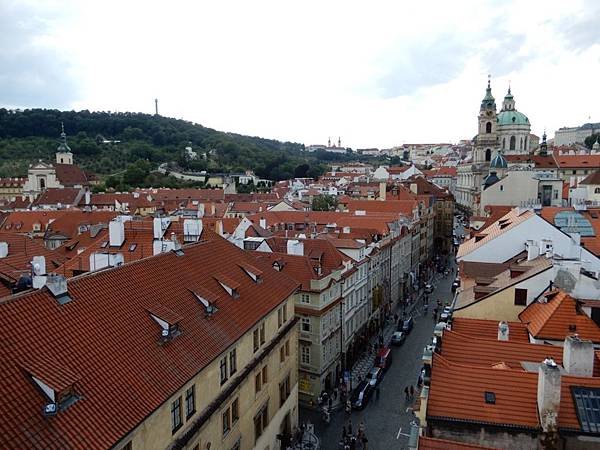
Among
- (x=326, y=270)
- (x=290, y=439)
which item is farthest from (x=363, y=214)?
(x=290, y=439)

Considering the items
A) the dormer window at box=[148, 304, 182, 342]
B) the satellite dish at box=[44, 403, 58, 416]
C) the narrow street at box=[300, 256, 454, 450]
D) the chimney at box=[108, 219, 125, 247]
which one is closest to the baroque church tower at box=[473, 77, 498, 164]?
the narrow street at box=[300, 256, 454, 450]

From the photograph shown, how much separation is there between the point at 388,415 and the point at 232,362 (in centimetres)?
1399

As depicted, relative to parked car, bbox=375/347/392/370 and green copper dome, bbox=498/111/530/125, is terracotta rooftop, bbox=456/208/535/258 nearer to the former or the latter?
parked car, bbox=375/347/392/370

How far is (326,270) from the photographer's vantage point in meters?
35.1

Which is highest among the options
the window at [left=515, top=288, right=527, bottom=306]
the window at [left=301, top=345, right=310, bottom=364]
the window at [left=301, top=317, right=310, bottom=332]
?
the window at [left=515, top=288, right=527, bottom=306]

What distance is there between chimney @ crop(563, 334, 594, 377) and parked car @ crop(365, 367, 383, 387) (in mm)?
18090

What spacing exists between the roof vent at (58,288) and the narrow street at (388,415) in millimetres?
17249

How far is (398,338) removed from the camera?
41.8 metres

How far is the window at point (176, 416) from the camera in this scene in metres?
16.0

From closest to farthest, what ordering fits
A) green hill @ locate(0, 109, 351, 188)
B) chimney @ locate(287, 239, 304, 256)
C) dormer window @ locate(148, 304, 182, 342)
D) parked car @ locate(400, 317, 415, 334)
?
dormer window @ locate(148, 304, 182, 342) → chimney @ locate(287, 239, 304, 256) → parked car @ locate(400, 317, 415, 334) → green hill @ locate(0, 109, 351, 188)

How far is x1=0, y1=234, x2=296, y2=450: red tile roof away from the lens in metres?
12.4

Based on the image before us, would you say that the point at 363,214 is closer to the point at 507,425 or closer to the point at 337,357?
the point at 337,357

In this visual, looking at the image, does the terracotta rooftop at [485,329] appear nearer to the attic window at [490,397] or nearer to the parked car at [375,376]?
the attic window at [490,397]

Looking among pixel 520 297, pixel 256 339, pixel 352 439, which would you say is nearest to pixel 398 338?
pixel 352 439
